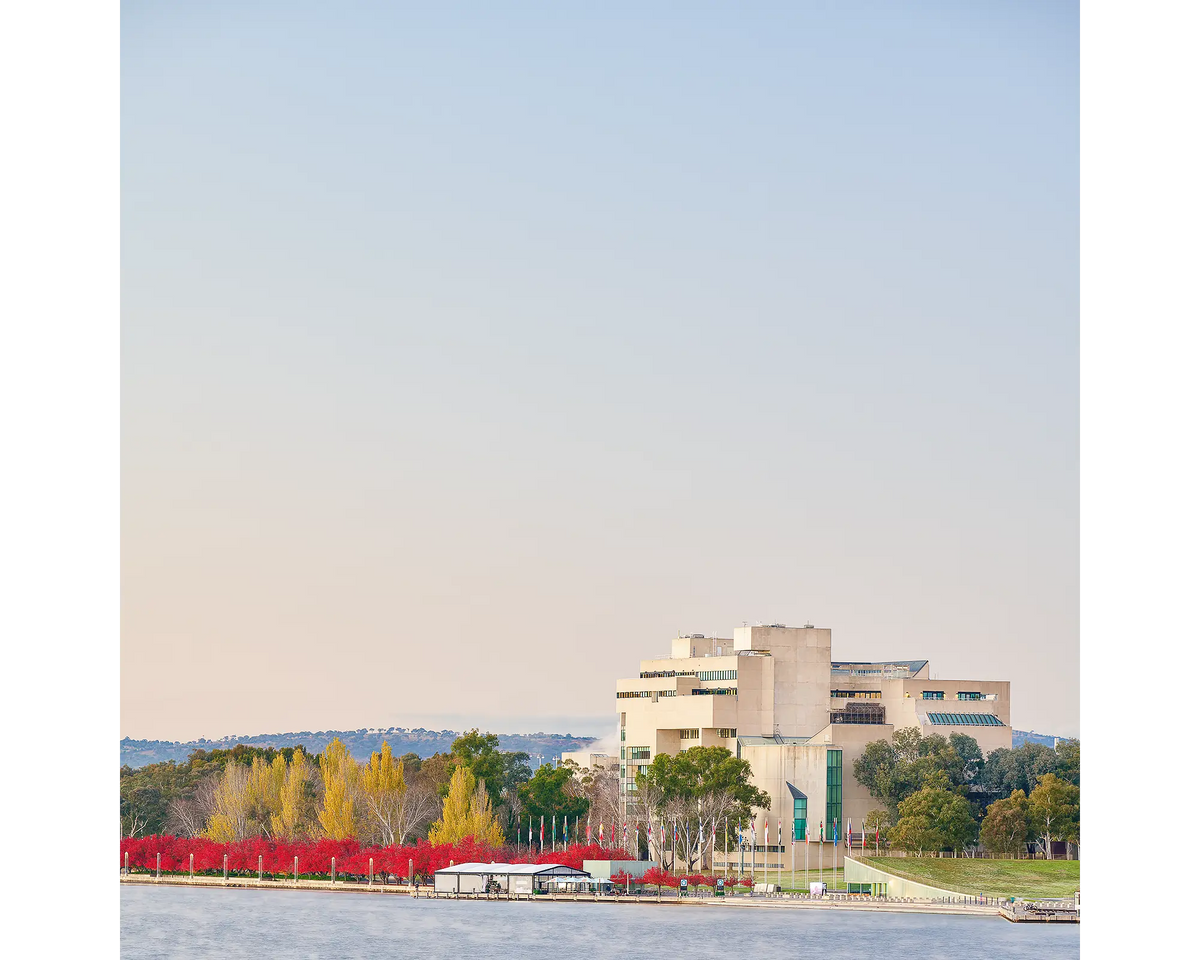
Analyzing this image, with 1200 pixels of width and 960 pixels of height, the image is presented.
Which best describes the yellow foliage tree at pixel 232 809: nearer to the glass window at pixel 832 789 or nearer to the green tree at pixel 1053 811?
the glass window at pixel 832 789

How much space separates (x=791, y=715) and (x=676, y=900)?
8580mm

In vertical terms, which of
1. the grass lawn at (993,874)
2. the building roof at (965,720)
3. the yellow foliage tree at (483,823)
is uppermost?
the building roof at (965,720)

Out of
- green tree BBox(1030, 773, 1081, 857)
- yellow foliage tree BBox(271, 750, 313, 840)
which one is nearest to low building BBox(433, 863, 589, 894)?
yellow foliage tree BBox(271, 750, 313, 840)

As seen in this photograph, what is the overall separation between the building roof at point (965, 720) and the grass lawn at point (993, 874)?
6094 mm

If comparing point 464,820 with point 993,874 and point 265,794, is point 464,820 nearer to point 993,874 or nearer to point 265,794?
point 265,794

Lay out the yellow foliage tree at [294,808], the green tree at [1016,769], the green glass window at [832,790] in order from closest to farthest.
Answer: the green glass window at [832,790], the green tree at [1016,769], the yellow foliage tree at [294,808]

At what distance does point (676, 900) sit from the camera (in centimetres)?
5066

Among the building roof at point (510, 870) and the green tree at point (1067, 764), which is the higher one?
the green tree at point (1067, 764)

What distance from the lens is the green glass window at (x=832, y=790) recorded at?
174 feet

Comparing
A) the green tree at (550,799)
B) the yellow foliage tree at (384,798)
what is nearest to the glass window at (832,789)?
the green tree at (550,799)
